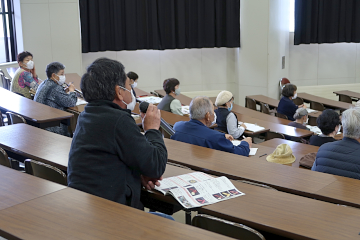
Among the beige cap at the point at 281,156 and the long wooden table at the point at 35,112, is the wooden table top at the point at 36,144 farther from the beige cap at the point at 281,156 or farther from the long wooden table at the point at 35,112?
the beige cap at the point at 281,156

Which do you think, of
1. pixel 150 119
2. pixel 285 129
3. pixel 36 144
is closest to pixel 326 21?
pixel 285 129

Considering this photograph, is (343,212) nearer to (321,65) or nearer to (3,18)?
(3,18)

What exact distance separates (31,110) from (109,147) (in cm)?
265

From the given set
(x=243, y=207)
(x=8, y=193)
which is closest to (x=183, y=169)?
(x=243, y=207)

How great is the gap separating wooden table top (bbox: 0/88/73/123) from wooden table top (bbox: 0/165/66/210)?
1.84 m

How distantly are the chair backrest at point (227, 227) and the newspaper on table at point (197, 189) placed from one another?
9 centimetres

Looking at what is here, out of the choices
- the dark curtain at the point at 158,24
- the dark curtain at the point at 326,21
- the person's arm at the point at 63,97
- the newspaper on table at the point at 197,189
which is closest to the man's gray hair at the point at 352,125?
the newspaper on table at the point at 197,189

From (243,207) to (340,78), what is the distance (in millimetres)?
9340

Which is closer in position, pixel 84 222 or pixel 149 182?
pixel 84 222

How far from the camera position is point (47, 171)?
236 centimetres

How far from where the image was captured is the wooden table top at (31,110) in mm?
3926

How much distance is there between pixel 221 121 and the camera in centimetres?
446

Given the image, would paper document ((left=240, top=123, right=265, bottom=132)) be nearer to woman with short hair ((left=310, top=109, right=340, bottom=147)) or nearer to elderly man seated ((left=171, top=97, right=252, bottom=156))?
woman with short hair ((left=310, top=109, right=340, bottom=147))

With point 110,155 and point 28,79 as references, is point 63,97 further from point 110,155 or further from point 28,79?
point 110,155
